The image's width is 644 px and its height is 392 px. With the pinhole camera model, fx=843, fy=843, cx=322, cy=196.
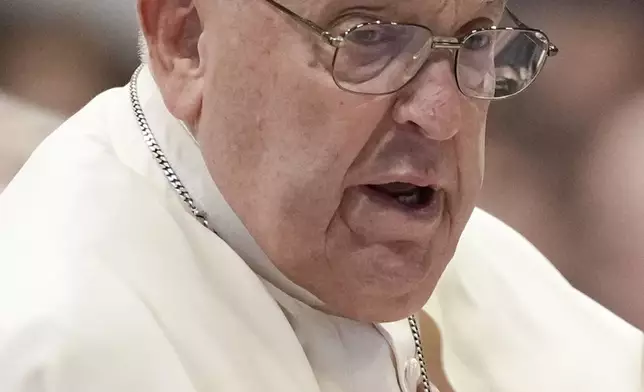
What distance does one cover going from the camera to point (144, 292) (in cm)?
76

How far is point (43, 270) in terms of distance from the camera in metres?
0.73

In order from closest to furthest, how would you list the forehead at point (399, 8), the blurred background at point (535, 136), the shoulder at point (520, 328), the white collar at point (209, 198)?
1. the forehead at point (399, 8)
2. the white collar at point (209, 198)
3. the shoulder at point (520, 328)
4. the blurred background at point (535, 136)

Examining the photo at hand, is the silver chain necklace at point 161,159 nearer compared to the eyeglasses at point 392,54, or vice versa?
the eyeglasses at point 392,54

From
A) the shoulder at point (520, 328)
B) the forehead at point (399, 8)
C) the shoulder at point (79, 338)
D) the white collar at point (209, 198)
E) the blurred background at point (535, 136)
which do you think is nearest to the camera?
the shoulder at point (79, 338)

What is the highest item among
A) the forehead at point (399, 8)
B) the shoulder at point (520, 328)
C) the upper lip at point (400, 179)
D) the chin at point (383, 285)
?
the forehead at point (399, 8)

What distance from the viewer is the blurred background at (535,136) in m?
1.68

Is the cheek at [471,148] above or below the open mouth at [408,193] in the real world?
above

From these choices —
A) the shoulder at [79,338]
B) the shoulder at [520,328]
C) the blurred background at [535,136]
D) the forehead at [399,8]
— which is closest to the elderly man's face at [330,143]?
the forehead at [399,8]

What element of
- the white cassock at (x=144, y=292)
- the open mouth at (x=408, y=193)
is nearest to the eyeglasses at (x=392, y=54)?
the open mouth at (x=408, y=193)

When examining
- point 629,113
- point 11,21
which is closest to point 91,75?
point 11,21

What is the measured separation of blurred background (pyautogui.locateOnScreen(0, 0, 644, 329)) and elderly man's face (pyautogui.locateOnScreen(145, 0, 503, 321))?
0.80 m

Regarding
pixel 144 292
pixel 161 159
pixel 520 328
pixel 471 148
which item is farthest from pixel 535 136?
pixel 144 292

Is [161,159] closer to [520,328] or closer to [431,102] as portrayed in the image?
[431,102]

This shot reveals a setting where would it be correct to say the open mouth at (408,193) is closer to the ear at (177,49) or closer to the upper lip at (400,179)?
the upper lip at (400,179)
